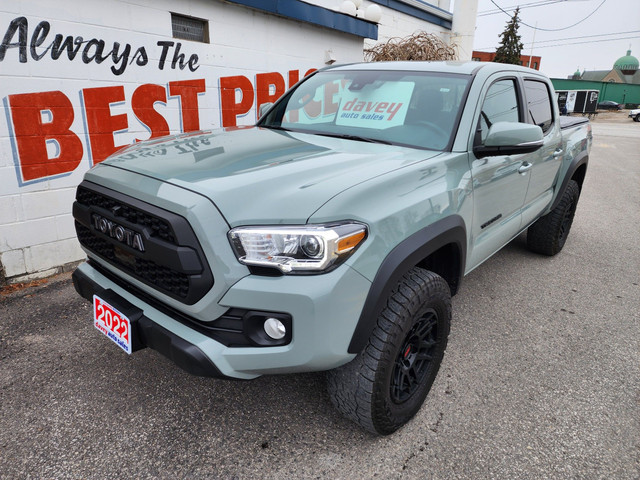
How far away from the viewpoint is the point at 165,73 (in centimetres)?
448

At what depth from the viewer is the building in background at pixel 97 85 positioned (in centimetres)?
355

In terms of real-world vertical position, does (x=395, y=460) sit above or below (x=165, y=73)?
below

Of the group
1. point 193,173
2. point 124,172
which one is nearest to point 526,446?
point 193,173

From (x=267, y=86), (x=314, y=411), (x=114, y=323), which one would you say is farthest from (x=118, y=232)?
(x=267, y=86)

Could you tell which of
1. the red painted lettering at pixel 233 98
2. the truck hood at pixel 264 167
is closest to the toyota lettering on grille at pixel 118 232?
the truck hood at pixel 264 167

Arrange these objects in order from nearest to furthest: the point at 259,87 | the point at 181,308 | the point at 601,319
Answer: the point at 181,308, the point at 601,319, the point at 259,87

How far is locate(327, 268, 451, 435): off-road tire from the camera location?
1870mm

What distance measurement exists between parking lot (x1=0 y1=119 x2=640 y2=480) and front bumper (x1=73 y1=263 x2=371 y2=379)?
548 mm

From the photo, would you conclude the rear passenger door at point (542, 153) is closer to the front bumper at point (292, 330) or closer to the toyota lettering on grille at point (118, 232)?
the front bumper at point (292, 330)

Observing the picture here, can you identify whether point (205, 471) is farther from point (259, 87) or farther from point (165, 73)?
point (259, 87)

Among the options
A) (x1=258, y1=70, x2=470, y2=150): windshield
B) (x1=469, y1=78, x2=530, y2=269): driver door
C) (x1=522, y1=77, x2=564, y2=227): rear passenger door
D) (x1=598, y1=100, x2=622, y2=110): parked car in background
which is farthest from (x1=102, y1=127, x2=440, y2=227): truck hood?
(x1=598, y1=100, x2=622, y2=110): parked car in background

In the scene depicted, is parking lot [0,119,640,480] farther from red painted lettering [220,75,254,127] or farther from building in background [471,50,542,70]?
building in background [471,50,542,70]

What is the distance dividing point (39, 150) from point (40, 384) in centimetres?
211

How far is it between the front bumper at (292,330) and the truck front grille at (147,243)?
0.15m
